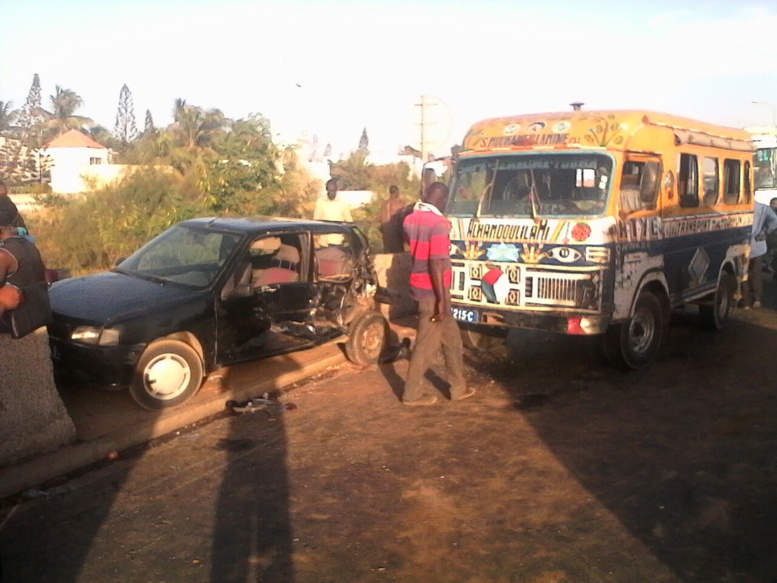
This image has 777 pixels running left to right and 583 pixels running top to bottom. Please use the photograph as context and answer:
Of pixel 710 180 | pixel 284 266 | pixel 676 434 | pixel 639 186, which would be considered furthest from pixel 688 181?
pixel 284 266

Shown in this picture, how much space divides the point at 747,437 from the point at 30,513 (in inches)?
202

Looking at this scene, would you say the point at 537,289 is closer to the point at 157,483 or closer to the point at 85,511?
the point at 157,483

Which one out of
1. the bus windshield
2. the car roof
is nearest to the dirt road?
the car roof

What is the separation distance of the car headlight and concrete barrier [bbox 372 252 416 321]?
444cm

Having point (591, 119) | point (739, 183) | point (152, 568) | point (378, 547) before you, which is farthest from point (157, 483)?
point (739, 183)

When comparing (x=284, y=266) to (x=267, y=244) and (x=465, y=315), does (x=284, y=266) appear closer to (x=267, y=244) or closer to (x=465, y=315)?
(x=267, y=244)

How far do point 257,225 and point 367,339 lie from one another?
177 cm

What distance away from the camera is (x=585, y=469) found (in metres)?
5.56

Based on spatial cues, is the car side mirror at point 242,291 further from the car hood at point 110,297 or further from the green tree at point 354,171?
the green tree at point 354,171

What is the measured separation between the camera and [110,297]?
680cm

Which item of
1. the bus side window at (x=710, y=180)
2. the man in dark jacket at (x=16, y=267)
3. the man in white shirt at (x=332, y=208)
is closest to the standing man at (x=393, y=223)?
the man in white shirt at (x=332, y=208)

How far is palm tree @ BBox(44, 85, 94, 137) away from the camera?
60.4 m

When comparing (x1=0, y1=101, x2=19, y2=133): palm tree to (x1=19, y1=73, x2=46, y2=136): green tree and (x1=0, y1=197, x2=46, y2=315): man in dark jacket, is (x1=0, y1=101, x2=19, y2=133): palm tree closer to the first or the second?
(x1=19, y1=73, x2=46, y2=136): green tree

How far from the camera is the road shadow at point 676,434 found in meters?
4.45
